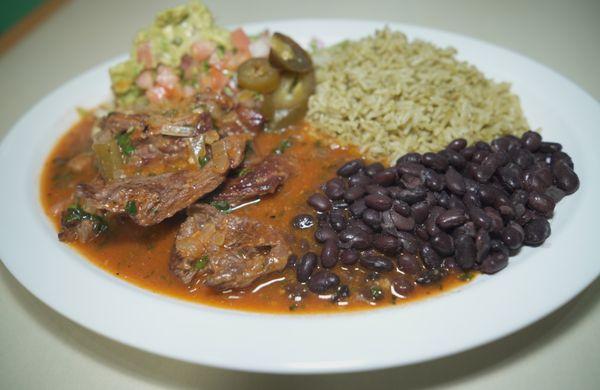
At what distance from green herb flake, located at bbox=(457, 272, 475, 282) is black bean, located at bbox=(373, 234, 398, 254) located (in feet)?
1.44

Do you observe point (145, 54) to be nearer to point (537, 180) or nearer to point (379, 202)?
point (379, 202)

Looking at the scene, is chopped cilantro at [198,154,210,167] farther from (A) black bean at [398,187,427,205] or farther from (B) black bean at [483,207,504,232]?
(B) black bean at [483,207,504,232]

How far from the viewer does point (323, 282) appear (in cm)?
316

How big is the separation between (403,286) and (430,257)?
28 cm

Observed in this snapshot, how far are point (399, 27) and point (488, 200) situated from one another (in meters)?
2.85

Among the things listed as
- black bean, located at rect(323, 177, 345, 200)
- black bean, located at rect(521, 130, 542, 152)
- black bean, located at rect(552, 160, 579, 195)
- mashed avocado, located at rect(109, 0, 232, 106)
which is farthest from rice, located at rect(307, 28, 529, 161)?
mashed avocado, located at rect(109, 0, 232, 106)

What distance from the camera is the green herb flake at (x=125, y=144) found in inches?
164

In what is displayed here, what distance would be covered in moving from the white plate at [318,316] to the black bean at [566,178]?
6 cm

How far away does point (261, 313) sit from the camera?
307 cm

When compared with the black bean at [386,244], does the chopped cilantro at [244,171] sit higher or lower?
lower

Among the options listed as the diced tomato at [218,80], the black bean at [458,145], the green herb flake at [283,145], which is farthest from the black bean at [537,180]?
the diced tomato at [218,80]

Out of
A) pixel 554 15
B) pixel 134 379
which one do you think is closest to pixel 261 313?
pixel 134 379

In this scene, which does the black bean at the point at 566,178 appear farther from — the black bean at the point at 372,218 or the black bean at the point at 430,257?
the black bean at the point at 372,218

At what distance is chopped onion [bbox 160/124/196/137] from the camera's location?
417 centimetres
